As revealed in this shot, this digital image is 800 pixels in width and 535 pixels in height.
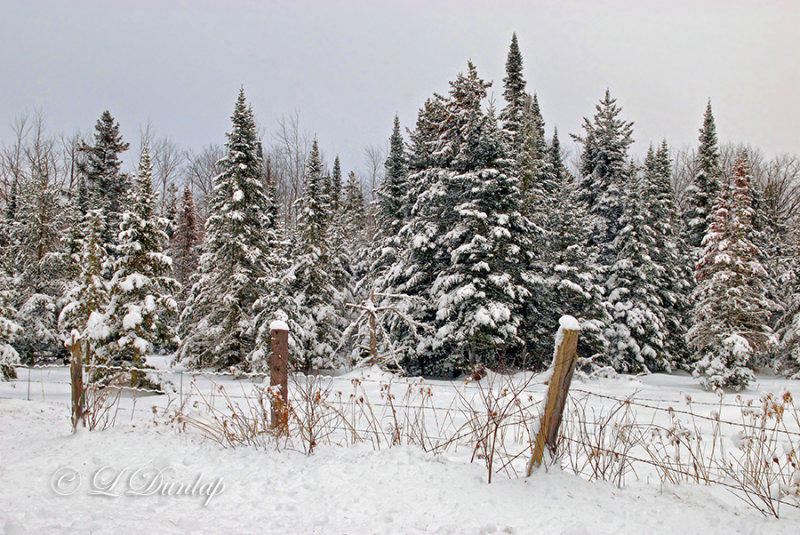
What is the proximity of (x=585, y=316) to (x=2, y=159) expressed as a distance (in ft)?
156

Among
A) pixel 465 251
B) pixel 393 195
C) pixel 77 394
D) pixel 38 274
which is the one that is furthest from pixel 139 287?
pixel 38 274

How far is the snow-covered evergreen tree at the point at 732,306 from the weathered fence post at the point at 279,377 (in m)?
16.4

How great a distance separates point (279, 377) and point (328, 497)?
1716mm

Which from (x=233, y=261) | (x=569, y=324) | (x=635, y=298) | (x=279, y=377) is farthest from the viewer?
(x=635, y=298)

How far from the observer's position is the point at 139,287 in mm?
14445

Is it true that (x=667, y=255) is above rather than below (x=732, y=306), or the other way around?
above

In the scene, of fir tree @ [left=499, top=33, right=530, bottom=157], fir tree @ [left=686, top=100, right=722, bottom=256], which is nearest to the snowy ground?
fir tree @ [left=499, top=33, right=530, bottom=157]

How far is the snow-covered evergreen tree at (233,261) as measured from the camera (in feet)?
59.1

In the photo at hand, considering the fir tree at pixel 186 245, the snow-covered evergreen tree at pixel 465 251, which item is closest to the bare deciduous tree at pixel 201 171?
the fir tree at pixel 186 245

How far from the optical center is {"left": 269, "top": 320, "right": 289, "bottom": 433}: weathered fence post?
16.0ft

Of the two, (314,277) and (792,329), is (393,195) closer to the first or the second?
(314,277)

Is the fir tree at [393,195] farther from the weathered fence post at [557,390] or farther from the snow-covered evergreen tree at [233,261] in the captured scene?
the weathered fence post at [557,390]

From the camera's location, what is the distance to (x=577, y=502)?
3629 millimetres

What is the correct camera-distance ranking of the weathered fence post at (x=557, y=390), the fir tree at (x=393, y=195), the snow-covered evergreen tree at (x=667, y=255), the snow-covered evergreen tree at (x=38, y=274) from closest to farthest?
1. the weathered fence post at (x=557, y=390)
2. the snow-covered evergreen tree at (x=38, y=274)
3. the fir tree at (x=393, y=195)
4. the snow-covered evergreen tree at (x=667, y=255)
